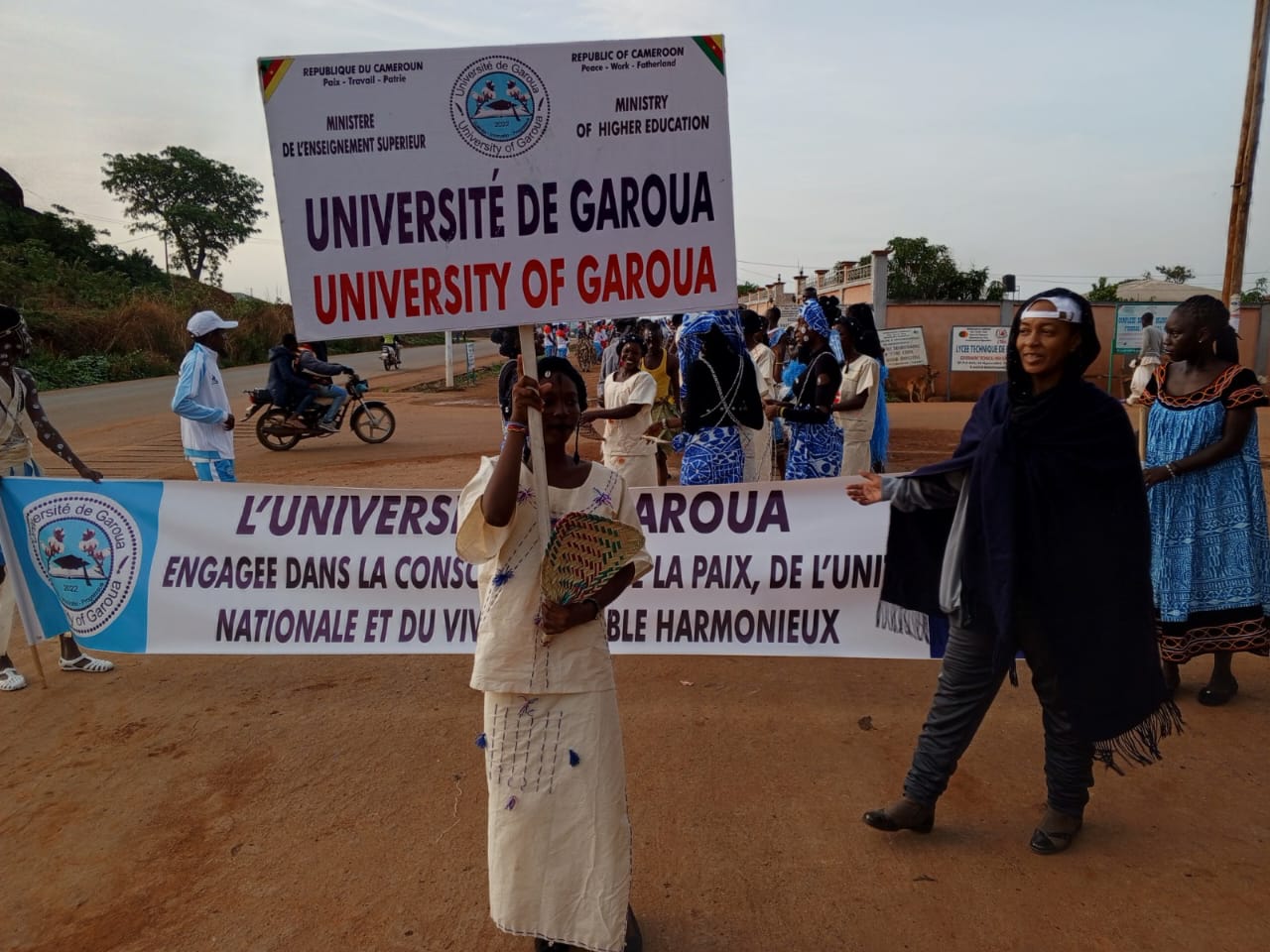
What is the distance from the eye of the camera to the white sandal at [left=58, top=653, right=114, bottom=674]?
4.17 metres

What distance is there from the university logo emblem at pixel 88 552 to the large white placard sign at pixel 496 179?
2524 mm

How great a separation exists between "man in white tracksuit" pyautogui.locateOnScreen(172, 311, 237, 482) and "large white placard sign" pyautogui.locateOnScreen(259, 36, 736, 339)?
336 centimetres

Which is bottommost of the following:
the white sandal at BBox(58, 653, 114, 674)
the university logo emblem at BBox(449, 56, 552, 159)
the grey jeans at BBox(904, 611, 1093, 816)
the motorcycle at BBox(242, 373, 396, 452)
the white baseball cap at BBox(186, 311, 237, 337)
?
the white sandal at BBox(58, 653, 114, 674)

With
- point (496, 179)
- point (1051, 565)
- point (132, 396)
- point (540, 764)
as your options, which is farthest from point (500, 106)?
point (132, 396)

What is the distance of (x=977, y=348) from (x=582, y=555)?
18137 mm

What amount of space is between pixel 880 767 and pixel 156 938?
8.01 feet

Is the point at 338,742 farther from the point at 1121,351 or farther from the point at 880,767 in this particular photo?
the point at 1121,351

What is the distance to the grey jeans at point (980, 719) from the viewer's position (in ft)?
8.34

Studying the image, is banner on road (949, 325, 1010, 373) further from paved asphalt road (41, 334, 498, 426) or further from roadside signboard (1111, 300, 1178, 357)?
paved asphalt road (41, 334, 498, 426)

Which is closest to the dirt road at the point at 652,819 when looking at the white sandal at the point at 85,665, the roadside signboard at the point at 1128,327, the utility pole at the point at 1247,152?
the white sandal at the point at 85,665

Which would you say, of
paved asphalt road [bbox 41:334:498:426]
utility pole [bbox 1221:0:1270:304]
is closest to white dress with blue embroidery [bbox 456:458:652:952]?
utility pole [bbox 1221:0:1270:304]

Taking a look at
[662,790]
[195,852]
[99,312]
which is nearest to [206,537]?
[195,852]

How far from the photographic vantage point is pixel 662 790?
9.96ft

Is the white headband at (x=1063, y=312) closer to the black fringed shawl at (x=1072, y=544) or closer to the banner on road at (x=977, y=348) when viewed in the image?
the black fringed shawl at (x=1072, y=544)
